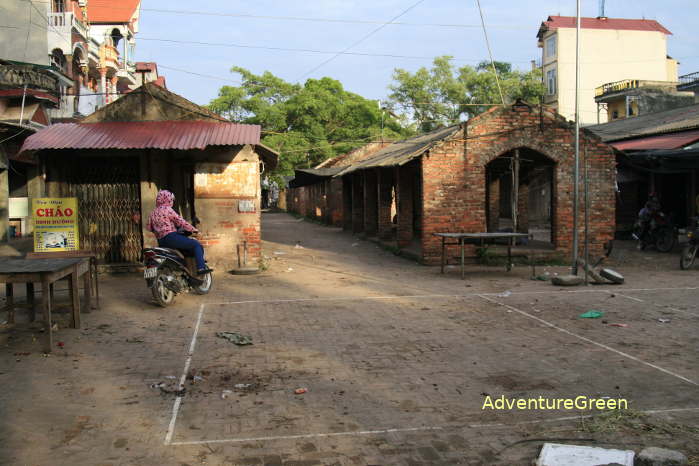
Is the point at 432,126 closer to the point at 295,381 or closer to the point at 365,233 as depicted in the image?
the point at 365,233

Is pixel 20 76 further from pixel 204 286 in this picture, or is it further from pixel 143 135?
pixel 204 286

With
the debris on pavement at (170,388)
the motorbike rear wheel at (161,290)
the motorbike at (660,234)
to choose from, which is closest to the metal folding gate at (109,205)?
the motorbike rear wheel at (161,290)

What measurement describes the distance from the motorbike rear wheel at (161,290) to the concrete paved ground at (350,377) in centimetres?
22

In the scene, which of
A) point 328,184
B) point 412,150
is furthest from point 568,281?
point 328,184

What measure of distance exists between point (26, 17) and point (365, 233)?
60.0 ft

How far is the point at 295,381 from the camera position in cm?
559

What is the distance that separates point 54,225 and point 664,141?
1562 cm

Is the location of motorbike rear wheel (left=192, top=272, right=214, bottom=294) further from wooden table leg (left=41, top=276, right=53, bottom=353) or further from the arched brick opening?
the arched brick opening

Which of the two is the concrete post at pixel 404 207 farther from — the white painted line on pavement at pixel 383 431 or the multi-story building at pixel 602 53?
the multi-story building at pixel 602 53

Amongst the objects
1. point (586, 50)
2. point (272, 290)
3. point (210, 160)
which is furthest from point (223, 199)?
point (586, 50)

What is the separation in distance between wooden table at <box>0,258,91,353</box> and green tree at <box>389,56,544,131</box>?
139 feet

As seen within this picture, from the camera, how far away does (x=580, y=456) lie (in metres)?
3.80

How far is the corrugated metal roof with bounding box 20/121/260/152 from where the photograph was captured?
458 inches

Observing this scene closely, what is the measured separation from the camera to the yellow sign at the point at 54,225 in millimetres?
10211
